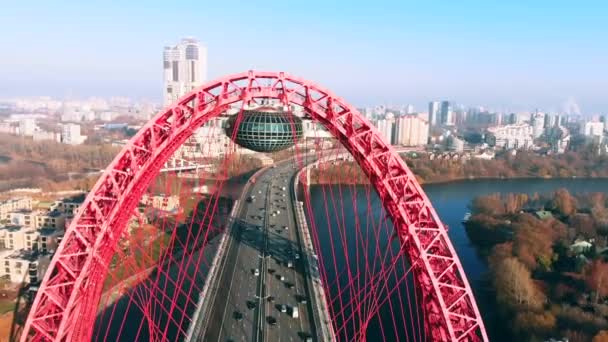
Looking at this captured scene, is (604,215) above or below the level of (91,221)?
below

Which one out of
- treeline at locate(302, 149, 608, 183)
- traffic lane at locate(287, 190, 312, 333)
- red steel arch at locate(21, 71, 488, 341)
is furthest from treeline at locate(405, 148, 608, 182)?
red steel arch at locate(21, 71, 488, 341)

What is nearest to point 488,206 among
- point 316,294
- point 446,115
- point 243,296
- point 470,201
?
point 470,201

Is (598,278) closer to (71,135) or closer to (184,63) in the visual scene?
(71,135)

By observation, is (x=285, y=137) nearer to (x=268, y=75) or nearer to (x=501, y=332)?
(x=268, y=75)

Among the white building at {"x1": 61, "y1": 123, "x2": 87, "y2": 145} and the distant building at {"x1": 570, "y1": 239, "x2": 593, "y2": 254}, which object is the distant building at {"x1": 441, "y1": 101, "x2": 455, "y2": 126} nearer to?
the white building at {"x1": 61, "y1": 123, "x2": 87, "y2": 145}

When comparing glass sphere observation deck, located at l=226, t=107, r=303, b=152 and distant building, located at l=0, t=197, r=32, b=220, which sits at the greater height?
glass sphere observation deck, located at l=226, t=107, r=303, b=152

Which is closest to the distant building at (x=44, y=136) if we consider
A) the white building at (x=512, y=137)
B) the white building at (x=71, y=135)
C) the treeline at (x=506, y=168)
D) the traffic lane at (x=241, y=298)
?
the white building at (x=71, y=135)

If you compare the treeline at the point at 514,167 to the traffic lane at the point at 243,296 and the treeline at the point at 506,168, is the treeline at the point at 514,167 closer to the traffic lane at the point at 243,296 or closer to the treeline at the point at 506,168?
the treeline at the point at 506,168

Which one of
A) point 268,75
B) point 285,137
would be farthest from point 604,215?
point 268,75
